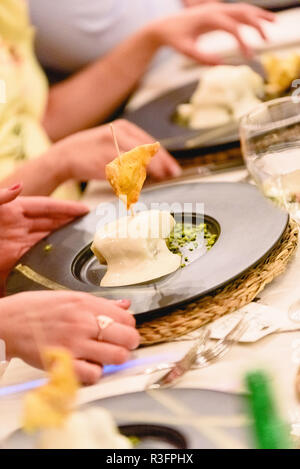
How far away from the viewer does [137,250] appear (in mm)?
1063

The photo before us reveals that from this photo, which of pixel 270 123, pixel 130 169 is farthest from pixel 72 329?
pixel 270 123

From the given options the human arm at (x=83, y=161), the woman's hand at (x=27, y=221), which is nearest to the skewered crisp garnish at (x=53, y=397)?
the woman's hand at (x=27, y=221)

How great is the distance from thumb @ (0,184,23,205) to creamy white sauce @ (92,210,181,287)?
9.1 inches

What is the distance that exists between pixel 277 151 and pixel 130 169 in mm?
236

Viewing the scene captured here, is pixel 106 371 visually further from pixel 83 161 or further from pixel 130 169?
pixel 83 161

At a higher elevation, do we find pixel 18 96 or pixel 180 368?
pixel 18 96

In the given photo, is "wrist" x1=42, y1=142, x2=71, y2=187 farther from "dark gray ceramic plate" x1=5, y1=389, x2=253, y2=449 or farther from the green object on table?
the green object on table

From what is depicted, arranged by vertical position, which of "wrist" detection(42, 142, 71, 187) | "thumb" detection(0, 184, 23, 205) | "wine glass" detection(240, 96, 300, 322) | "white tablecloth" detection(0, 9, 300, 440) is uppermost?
"wine glass" detection(240, 96, 300, 322)

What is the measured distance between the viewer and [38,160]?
64.8 inches

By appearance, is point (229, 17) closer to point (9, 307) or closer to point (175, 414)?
point (9, 307)

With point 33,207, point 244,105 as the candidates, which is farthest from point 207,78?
point 33,207

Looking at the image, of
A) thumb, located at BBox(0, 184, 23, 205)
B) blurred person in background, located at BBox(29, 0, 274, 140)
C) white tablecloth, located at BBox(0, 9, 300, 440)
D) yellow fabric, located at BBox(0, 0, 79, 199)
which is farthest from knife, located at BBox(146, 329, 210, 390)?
blurred person in background, located at BBox(29, 0, 274, 140)

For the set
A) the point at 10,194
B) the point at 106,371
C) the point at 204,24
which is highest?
the point at 204,24

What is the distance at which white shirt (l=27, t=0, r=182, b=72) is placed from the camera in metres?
2.63
